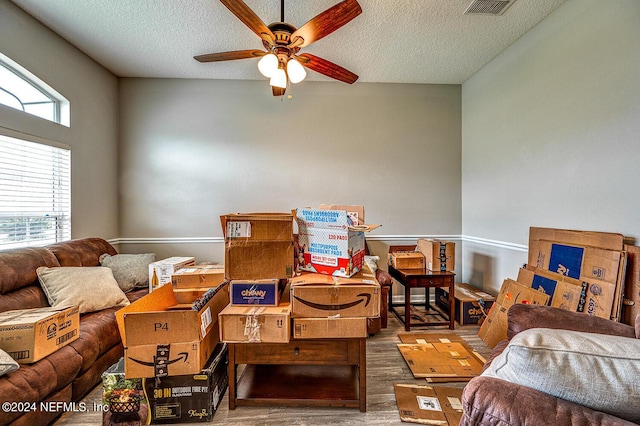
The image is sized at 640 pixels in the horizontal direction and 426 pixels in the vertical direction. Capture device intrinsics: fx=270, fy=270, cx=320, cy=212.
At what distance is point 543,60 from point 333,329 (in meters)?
2.99

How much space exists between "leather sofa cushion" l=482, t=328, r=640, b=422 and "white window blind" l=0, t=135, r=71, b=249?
3.51 meters

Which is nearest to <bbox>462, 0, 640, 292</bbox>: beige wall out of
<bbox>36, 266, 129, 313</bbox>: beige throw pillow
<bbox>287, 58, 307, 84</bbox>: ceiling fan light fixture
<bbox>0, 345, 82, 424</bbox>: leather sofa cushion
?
<bbox>287, 58, 307, 84</bbox>: ceiling fan light fixture

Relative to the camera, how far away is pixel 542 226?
8.21ft

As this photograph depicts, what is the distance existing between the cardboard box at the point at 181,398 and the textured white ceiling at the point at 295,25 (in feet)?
9.11

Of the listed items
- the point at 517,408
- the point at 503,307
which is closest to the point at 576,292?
the point at 503,307

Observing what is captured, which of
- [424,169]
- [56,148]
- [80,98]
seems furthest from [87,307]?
[424,169]

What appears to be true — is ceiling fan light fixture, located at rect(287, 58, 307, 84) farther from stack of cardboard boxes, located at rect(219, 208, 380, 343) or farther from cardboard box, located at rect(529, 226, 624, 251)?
cardboard box, located at rect(529, 226, 624, 251)

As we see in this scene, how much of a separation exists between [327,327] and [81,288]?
2.02 m

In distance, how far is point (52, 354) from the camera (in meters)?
1.60

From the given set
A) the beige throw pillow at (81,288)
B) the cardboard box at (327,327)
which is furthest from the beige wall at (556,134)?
the beige throw pillow at (81,288)

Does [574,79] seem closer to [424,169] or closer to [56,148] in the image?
[424,169]

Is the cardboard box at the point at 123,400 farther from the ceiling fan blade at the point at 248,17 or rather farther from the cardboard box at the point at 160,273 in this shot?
the ceiling fan blade at the point at 248,17

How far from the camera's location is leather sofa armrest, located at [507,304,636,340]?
4.59 ft

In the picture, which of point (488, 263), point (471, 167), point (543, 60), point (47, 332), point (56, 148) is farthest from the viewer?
point (471, 167)
